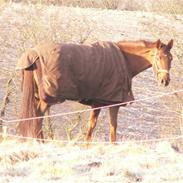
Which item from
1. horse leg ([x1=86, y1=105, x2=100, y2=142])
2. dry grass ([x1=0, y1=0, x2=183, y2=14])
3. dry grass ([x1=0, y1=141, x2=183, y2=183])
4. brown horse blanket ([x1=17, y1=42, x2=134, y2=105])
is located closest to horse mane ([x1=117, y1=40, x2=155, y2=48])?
brown horse blanket ([x1=17, y1=42, x2=134, y2=105])

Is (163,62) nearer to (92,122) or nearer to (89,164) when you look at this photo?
(92,122)

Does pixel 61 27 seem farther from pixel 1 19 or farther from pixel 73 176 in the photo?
pixel 73 176

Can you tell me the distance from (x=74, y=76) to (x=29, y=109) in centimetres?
82

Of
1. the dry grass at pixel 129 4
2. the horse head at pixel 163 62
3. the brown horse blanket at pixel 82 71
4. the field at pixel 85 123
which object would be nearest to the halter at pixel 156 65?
the horse head at pixel 163 62

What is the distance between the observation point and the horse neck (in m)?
8.84

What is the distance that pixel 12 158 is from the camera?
614 centimetres

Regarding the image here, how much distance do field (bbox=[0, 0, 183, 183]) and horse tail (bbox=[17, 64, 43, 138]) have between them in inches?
12.3

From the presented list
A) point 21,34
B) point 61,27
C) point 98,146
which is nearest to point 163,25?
point 61,27

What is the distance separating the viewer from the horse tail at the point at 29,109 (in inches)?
325

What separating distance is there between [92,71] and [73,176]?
10.2ft

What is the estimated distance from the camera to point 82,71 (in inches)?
325

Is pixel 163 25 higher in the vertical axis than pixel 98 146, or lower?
higher

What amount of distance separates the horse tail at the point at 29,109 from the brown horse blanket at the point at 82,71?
217mm

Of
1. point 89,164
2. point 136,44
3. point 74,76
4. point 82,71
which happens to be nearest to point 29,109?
point 74,76
